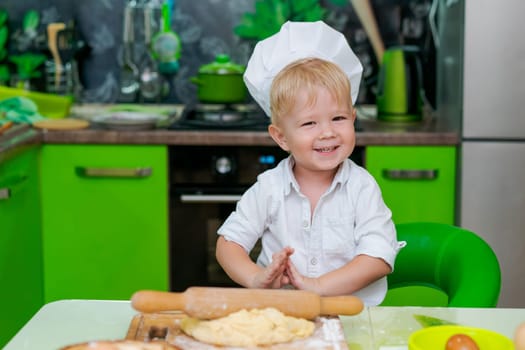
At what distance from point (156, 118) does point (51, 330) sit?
1.78 metres

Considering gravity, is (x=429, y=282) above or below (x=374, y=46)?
below

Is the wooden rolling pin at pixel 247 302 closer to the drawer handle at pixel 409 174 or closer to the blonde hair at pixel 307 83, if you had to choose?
the blonde hair at pixel 307 83

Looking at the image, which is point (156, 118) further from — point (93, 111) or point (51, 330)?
point (51, 330)

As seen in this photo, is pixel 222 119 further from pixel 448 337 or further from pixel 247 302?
pixel 448 337

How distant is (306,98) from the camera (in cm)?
174

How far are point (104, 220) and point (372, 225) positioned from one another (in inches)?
60.2

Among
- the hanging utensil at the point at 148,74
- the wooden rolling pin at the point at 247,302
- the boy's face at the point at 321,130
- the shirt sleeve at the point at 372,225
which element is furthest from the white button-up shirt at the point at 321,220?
the hanging utensil at the point at 148,74

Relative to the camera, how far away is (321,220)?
1.86m

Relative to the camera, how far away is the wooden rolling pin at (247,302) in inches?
53.0

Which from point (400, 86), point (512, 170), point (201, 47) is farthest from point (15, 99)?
point (512, 170)

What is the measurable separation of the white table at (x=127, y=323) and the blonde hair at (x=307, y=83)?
17.0 inches

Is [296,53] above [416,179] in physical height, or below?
above

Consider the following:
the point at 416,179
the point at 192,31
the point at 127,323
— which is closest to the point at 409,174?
the point at 416,179

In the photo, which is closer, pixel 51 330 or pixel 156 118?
pixel 51 330
